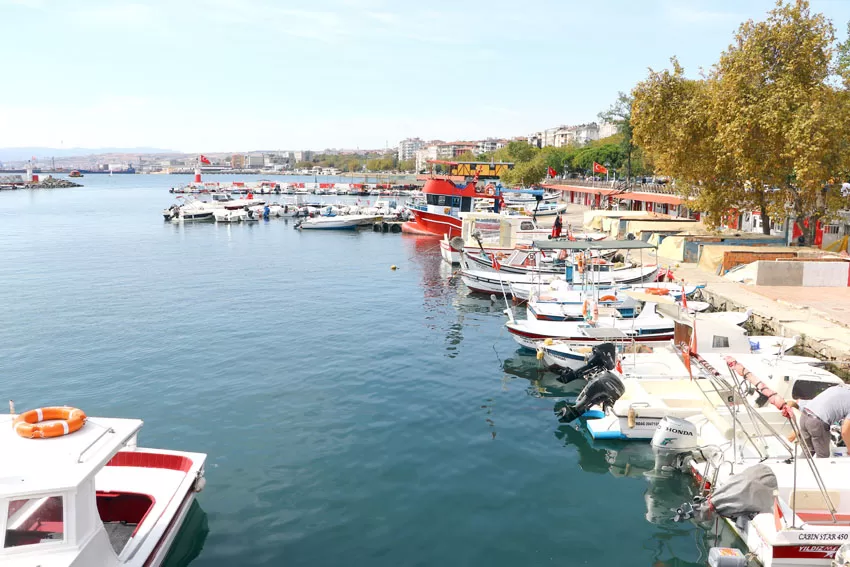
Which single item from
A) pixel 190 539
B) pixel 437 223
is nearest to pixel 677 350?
pixel 190 539

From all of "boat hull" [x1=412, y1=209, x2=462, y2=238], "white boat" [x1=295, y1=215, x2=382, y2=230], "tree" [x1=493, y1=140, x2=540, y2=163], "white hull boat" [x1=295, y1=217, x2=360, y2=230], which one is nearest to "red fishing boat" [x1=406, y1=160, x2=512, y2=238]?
"boat hull" [x1=412, y1=209, x2=462, y2=238]

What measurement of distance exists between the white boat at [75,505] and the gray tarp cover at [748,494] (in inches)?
352

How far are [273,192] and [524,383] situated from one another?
4936 inches

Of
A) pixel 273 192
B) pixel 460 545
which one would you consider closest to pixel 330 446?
pixel 460 545

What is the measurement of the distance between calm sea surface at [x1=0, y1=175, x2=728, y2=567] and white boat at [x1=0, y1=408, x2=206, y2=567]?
1.17 meters

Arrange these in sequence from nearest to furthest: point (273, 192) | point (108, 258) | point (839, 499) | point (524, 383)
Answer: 1. point (839, 499)
2. point (524, 383)
3. point (108, 258)
4. point (273, 192)

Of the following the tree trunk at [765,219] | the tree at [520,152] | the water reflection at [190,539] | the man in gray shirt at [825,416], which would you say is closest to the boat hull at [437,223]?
the tree trunk at [765,219]

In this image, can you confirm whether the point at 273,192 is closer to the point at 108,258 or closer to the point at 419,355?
the point at 108,258

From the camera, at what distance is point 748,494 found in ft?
34.1

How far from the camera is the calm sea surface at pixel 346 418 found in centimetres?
1141

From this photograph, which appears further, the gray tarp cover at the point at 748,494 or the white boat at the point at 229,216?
the white boat at the point at 229,216

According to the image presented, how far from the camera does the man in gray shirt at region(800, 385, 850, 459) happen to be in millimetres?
11539

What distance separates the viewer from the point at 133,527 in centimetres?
1050

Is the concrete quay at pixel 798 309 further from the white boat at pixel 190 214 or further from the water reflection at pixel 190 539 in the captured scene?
the white boat at pixel 190 214
